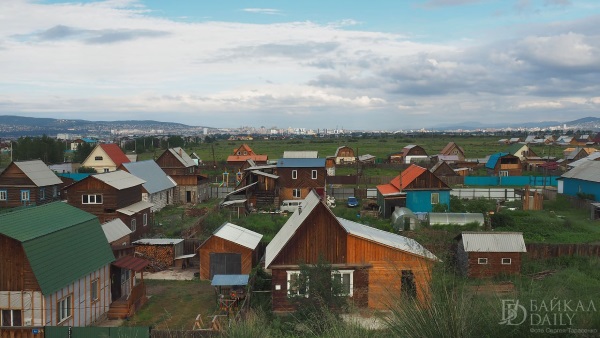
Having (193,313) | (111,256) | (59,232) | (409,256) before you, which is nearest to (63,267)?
(59,232)

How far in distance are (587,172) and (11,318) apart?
42864 millimetres

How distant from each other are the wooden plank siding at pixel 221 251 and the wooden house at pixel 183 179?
24.5 meters

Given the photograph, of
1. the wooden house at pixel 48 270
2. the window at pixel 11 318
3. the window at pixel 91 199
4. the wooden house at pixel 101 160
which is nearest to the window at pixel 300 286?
the wooden house at pixel 48 270

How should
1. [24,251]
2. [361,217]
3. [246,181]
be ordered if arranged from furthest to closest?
[246,181] → [361,217] → [24,251]

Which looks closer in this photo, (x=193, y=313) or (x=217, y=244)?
(x=193, y=313)

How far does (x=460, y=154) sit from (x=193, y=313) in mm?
68342

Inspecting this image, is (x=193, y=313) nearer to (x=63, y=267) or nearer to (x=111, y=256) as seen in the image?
(x=111, y=256)

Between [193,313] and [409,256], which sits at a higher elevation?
[409,256]

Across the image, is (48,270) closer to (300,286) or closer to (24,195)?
(300,286)

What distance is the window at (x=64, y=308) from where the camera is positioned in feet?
49.8

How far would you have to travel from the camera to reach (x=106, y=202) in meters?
29.5

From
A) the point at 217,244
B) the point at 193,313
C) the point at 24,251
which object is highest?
the point at 24,251

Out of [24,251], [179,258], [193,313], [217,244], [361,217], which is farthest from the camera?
[361,217]

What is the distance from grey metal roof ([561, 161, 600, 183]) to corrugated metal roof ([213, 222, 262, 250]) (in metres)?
30.3
